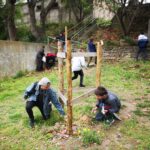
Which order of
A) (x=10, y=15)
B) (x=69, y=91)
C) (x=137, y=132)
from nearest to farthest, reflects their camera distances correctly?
(x=69, y=91)
(x=137, y=132)
(x=10, y=15)

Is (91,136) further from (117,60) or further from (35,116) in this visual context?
(117,60)

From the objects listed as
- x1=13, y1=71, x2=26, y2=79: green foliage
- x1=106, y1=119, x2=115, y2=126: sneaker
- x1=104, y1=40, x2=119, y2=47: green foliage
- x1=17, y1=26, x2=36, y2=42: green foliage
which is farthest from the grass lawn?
x1=17, y1=26, x2=36, y2=42: green foliage

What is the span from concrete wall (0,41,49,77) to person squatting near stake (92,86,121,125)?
31.1 ft

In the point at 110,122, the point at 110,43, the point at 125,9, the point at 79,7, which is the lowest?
the point at 110,122

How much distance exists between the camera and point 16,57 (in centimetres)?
1761

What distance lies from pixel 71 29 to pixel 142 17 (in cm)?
618

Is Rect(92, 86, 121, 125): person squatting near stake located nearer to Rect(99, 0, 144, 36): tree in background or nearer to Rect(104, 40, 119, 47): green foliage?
Rect(104, 40, 119, 47): green foliage

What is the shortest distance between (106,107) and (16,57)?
1067cm

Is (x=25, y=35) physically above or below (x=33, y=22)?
below

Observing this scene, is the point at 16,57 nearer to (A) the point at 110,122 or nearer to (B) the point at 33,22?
(B) the point at 33,22

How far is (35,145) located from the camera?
7207 mm

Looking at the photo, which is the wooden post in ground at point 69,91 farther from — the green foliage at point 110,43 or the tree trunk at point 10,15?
the tree trunk at point 10,15

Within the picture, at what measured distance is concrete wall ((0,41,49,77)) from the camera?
54.5ft

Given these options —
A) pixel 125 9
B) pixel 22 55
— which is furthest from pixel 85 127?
pixel 125 9
